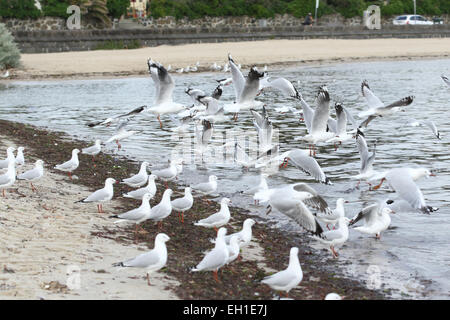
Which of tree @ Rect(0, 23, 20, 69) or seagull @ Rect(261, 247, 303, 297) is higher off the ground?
tree @ Rect(0, 23, 20, 69)

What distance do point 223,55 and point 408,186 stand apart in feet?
94.4

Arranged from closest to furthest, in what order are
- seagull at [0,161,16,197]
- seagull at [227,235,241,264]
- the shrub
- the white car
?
seagull at [227,235,241,264], seagull at [0,161,16,197], the shrub, the white car

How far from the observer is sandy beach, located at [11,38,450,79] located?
31141 millimetres

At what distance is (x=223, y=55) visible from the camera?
119 ft

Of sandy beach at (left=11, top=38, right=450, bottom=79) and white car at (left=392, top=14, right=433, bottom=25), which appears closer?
sandy beach at (left=11, top=38, right=450, bottom=79)

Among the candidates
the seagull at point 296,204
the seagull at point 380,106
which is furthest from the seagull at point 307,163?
the seagull at point 380,106

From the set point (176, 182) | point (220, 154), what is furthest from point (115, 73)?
point (176, 182)

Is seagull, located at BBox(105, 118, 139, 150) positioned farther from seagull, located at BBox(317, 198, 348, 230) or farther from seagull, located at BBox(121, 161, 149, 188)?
seagull, located at BBox(317, 198, 348, 230)

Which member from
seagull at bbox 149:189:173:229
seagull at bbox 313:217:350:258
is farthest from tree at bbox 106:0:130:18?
seagull at bbox 313:217:350:258

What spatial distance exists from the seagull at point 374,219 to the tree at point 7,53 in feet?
83.8

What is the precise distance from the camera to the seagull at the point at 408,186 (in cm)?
776

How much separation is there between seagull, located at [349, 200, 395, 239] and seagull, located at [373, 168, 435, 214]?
31cm

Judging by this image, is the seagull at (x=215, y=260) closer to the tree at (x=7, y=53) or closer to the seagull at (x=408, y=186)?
the seagull at (x=408, y=186)

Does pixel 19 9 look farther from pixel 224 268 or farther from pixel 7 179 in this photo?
pixel 224 268
